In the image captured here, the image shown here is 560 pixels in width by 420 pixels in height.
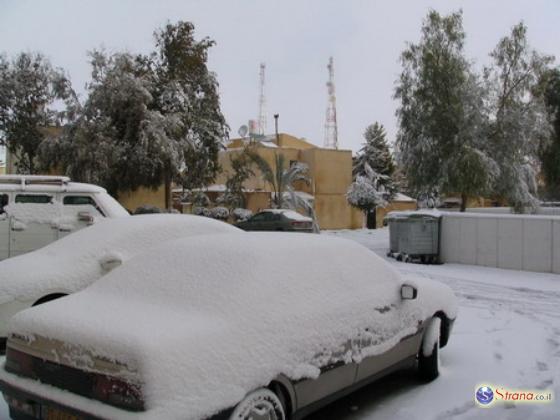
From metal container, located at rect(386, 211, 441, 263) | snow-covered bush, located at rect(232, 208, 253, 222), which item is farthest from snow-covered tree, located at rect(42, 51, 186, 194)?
metal container, located at rect(386, 211, 441, 263)

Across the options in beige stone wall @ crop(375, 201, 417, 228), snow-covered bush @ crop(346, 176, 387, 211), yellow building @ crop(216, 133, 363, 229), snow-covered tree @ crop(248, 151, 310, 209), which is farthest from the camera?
beige stone wall @ crop(375, 201, 417, 228)

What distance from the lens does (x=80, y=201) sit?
8.75 metres

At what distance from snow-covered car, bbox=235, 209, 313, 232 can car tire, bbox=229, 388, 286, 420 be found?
52.9ft

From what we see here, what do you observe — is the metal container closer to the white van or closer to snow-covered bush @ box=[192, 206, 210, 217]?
the white van

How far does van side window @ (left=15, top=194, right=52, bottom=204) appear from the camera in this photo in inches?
332

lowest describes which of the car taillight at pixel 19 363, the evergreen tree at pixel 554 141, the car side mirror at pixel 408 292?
the car taillight at pixel 19 363

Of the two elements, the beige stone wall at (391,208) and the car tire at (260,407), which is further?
the beige stone wall at (391,208)

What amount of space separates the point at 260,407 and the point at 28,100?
21253 mm

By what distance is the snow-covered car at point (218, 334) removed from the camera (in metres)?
2.85

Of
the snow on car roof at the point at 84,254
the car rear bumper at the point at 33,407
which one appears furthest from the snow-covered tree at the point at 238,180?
the car rear bumper at the point at 33,407

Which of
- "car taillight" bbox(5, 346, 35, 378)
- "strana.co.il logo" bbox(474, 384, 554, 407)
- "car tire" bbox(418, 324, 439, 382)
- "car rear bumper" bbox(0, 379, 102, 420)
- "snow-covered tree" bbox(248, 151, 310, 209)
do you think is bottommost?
"strana.co.il logo" bbox(474, 384, 554, 407)

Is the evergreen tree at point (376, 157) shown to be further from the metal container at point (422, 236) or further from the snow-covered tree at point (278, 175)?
the metal container at point (422, 236)

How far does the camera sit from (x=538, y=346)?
20.2 ft

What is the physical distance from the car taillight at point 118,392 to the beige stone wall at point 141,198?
1882 centimetres
